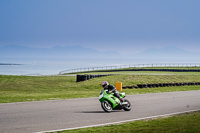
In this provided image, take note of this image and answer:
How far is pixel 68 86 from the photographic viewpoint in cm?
3731

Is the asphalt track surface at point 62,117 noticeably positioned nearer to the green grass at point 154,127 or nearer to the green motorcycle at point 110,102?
the green motorcycle at point 110,102

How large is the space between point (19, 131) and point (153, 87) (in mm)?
24754

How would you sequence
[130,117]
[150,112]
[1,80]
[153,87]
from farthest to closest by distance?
[1,80]
[153,87]
[150,112]
[130,117]

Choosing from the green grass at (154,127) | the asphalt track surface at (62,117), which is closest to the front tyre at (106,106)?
the asphalt track surface at (62,117)

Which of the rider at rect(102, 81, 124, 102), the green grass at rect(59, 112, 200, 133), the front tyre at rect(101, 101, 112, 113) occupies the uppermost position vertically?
the rider at rect(102, 81, 124, 102)

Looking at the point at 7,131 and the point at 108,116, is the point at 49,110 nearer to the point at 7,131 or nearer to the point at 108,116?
the point at 108,116

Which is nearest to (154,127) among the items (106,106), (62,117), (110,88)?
(62,117)

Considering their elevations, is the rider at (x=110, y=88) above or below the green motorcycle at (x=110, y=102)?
above

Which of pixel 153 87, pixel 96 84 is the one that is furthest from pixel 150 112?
pixel 96 84

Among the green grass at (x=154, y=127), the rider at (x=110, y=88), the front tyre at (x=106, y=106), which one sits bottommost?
the green grass at (x=154, y=127)

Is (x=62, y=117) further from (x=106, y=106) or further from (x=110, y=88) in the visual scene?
(x=110, y=88)

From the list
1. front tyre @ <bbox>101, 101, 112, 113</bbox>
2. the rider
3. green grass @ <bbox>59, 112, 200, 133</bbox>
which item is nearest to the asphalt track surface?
front tyre @ <bbox>101, 101, 112, 113</bbox>

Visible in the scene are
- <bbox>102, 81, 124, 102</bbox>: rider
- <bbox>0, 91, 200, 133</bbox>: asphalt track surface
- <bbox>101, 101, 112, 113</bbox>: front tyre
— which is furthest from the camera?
<bbox>102, 81, 124, 102</bbox>: rider

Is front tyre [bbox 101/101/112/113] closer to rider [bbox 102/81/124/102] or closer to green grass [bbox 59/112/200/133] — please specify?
rider [bbox 102/81/124/102]
